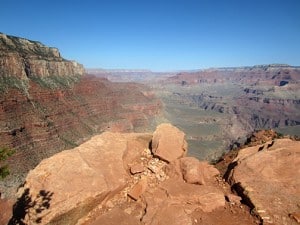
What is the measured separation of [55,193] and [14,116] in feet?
207

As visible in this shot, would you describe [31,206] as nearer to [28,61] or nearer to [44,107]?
[44,107]

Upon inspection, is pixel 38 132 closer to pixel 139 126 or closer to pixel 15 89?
pixel 15 89

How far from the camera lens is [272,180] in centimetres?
1242

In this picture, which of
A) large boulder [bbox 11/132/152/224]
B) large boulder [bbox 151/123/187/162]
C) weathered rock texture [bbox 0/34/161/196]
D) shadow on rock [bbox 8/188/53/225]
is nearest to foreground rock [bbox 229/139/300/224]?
large boulder [bbox 151/123/187/162]

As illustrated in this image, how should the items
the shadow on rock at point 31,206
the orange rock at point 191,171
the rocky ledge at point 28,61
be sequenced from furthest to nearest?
the rocky ledge at point 28,61 < the orange rock at point 191,171 < the shadow on rock at point 31,206

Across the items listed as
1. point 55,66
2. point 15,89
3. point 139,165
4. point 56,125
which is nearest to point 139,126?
point 55,66

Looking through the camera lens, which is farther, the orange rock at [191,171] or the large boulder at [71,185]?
the orange rock at [191,171]

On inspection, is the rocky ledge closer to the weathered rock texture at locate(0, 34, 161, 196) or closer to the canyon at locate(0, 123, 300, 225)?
the weathered rock texture at locate(0, 34, 161, 196)

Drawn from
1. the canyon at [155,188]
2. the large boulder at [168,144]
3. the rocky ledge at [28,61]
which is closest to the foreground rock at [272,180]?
the canyon at [155,188]

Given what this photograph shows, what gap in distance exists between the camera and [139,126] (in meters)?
137

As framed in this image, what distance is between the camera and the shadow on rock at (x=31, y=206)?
10.5 metres

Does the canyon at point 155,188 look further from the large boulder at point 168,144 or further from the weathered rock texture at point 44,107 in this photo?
the weathered rock texture at point 44,107

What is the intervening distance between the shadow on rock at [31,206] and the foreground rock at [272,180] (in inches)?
294

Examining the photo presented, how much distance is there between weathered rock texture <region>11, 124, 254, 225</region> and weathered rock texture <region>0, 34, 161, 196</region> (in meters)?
36.5
